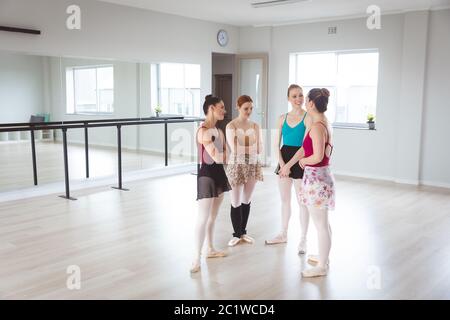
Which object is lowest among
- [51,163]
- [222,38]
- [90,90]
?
[51,163]

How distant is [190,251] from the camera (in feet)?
13.1

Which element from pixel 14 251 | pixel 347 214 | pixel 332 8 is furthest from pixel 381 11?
pixel 14 251

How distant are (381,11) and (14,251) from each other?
6.19 meters

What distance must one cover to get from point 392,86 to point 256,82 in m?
2.67

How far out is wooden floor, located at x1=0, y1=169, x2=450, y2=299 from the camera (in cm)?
321

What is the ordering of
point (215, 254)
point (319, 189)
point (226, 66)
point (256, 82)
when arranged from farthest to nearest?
1. point (226, 66)
2. point (256, 82)
3. point (215, 254)
4. point (319, 189)

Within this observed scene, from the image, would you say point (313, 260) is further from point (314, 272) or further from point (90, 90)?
point (90, 90)

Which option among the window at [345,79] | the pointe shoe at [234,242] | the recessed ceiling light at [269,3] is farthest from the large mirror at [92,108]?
the pointe shoe at [234,242]

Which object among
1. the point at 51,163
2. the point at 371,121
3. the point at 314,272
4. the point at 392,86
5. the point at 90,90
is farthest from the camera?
the point at 371,121

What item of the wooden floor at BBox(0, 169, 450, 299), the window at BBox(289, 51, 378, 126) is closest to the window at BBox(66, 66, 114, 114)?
the wooden floor at BBox(0, 169, 450, 299)

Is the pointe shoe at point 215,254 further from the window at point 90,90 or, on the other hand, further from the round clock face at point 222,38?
the round clock face at point 222,38

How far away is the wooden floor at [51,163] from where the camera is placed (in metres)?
6.12

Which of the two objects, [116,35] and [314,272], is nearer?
[314,272]

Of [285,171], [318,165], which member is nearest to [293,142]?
[285,171]
